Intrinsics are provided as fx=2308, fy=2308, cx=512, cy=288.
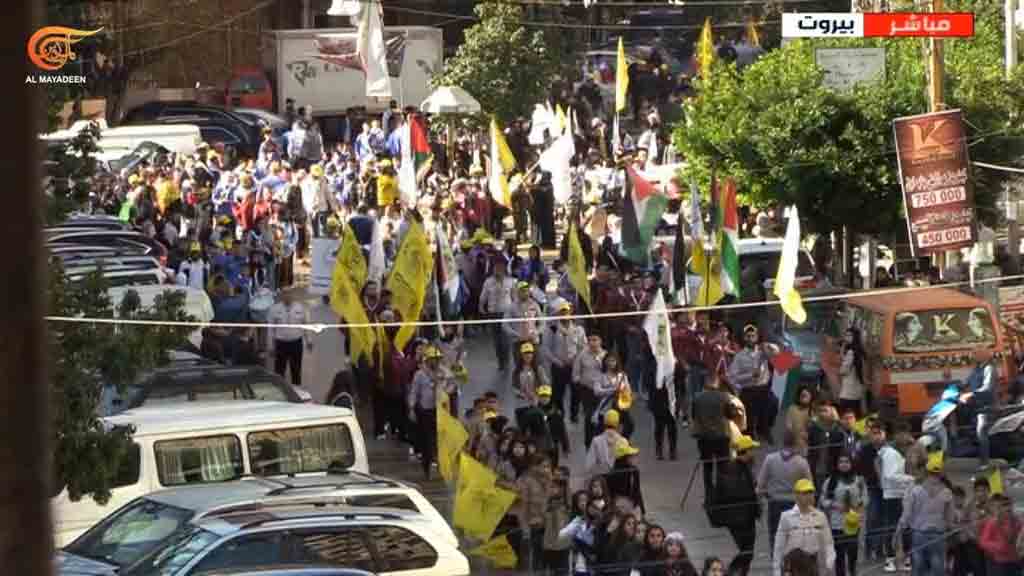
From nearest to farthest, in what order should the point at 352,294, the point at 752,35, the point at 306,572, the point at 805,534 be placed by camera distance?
the point at 306,572 → the point at 805,534 → the point at 352,294 → the point at 752,35

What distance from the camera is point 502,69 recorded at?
1678 inches

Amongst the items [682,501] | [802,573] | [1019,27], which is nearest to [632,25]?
[1019,27]

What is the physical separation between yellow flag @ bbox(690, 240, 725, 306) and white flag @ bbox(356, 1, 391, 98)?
38.5 ft

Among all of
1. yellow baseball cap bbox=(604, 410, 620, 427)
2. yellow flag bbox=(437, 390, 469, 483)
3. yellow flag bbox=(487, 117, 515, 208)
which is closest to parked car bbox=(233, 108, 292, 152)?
yellow flag bbox=(487, 117, 515, 208)

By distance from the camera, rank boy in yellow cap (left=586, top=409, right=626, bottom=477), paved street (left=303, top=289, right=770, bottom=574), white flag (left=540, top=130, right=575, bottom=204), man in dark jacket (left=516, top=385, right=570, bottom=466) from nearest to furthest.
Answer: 1. boy in yellow cap (left=586, top=409, right=626, bottom=477)
2. paved street (left=303, top=289, right=770, bottom=574)
3. man in dark jacket (left=516, top=385, right=570, bottom=466)
4. white flag (left=540, top=130, right=575, bottom=204)

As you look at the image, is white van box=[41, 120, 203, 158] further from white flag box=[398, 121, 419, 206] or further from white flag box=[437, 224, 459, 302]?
white flag box=[437, 224, 459, 302]

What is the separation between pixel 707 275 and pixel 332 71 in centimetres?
2642

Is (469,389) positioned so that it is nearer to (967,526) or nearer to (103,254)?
(103,254)

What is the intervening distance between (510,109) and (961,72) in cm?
1583

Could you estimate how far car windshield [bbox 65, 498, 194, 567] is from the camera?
1377cm

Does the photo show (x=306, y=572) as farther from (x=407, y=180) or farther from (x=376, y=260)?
(x=407, y=180)

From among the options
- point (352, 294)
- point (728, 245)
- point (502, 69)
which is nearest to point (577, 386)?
point (352, 294)

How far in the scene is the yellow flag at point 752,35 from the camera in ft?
170

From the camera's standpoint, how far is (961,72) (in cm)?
2788
